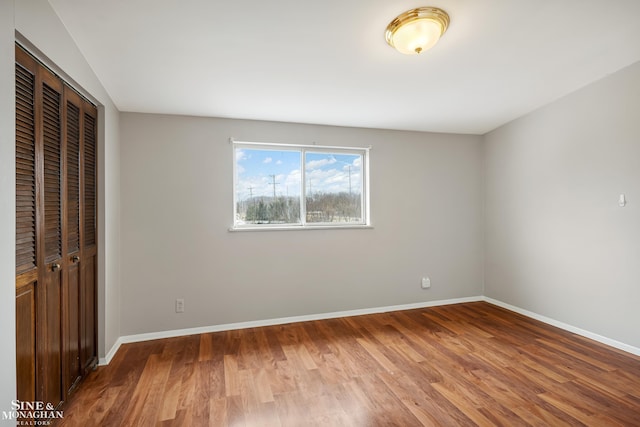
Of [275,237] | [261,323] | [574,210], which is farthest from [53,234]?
[574,210]

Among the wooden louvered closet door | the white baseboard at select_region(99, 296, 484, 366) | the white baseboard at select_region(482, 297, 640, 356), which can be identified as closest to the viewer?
the wooden louvered closet door

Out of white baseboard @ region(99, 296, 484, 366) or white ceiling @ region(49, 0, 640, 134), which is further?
white baseboard @ region(99, 296, 484, 366)

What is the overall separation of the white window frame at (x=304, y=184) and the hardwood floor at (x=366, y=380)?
1.11m

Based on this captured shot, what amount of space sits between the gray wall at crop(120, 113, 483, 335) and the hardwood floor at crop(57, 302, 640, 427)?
1.32 ft

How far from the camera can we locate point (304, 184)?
349cm

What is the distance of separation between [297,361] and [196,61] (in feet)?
8.21

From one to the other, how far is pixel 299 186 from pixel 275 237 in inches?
26.2

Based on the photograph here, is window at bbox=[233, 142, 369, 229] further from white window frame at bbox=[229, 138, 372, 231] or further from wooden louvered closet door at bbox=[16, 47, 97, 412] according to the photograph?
wooden louvered closet door at bbox=[16, 47, 97, 412]

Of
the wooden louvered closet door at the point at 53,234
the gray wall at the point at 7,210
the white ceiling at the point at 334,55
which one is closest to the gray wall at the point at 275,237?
the white ceiling at the point at 334,55

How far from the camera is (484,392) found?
204cm

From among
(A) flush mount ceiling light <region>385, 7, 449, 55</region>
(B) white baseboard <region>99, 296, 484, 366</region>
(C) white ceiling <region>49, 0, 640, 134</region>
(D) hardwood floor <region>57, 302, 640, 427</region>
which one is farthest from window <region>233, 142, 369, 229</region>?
(A) flush mount ceiling light <region>385, 7, 449, 55</region>

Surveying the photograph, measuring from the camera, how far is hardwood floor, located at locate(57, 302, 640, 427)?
1813 mm

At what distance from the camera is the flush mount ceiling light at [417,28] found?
68.8 inches

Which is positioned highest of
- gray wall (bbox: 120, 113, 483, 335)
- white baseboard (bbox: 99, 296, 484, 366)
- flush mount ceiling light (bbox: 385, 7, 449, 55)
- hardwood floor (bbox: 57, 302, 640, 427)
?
flush mount ceiling light (bbox: 385, 7, 449, 55)
